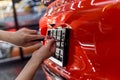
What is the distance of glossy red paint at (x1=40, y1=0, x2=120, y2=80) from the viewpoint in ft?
3.02

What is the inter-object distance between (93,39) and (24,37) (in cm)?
51

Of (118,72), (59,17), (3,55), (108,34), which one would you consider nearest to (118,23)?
(108,34)

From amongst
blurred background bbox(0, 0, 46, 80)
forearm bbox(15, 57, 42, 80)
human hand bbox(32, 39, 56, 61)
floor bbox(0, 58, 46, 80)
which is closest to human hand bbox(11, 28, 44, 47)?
human hand bbox(32, 39, 56, 61)

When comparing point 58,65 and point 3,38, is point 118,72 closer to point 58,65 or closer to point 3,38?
point 58,65

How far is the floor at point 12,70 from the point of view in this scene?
3.77 m

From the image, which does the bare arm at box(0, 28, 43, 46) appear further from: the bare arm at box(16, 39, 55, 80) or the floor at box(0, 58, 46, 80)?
the floor at box(0, 58, 46, 80)

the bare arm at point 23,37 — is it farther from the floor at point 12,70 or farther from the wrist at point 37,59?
the floor at point 12,70

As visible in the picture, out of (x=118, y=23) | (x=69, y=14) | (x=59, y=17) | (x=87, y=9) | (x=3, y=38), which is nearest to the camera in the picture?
(x=118, y=23)

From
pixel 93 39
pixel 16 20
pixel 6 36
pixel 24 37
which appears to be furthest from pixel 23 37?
pixel 16 20

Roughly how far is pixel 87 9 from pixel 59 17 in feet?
0.96

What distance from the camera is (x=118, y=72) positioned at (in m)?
0.91

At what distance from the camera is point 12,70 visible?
14.6 feet

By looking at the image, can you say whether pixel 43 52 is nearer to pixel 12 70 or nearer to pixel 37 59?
pixel 37 59

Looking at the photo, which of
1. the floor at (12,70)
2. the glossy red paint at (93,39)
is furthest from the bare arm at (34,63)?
the floor at (12,70)
